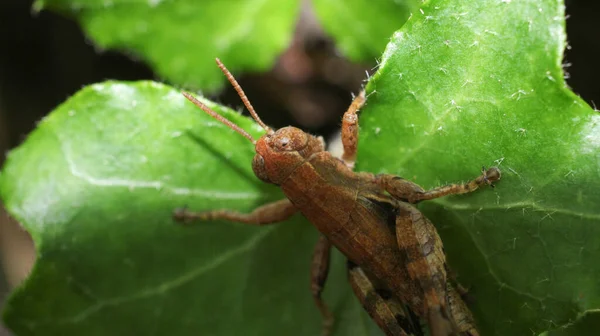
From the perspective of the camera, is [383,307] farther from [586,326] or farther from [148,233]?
[148,233]

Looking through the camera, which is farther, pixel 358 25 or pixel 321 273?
pixel 358 25

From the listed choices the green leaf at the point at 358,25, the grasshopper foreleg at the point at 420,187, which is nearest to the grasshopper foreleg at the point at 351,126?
the grasshopper foreleg at the point at 420,187

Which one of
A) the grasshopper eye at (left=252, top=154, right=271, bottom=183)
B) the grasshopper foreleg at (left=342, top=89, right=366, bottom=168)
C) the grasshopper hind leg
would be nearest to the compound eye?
the grasshopper eye at (left=252, top=154, right=271, bottom=183)

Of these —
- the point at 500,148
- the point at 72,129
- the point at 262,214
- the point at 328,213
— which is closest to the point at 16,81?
the point at 72,129

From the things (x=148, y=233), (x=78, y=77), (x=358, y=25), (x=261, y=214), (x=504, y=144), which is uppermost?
(x=504, y=144)

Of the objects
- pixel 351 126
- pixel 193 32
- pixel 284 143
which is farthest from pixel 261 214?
pixel 193 32

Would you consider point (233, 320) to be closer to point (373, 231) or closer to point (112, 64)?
point (373, 231)
